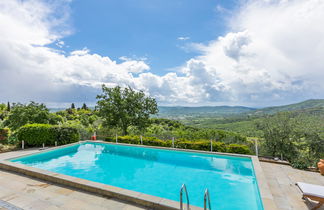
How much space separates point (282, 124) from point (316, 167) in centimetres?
241

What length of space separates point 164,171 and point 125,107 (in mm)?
10809

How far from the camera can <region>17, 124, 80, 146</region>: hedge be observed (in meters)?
10.7

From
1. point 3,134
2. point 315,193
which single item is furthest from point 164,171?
point 3,134

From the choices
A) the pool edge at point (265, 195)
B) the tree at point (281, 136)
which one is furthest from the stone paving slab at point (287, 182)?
the tree at point (281, 136)

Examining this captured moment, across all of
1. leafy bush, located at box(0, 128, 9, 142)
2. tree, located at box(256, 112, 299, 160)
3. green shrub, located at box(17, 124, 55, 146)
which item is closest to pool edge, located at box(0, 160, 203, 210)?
green shrub, located at box(17, 124, 55, 146)

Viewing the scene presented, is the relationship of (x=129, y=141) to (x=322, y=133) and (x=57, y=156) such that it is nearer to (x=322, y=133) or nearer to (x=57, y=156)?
(x=57, y=156)

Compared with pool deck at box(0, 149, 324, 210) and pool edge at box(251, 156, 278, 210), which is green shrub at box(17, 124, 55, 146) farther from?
pool edge at box(251, 156, 278, 210)

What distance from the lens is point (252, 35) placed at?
1027 cm

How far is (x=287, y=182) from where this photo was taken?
5387 millimetres

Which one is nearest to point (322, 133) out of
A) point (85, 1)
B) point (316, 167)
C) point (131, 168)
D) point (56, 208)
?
point (316, 167)

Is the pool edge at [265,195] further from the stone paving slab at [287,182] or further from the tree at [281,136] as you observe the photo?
the tree at [281,136]

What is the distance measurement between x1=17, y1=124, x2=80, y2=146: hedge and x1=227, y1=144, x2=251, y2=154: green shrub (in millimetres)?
11757

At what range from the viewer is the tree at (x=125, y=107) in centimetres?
1697

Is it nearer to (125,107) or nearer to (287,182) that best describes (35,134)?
(125,107)
